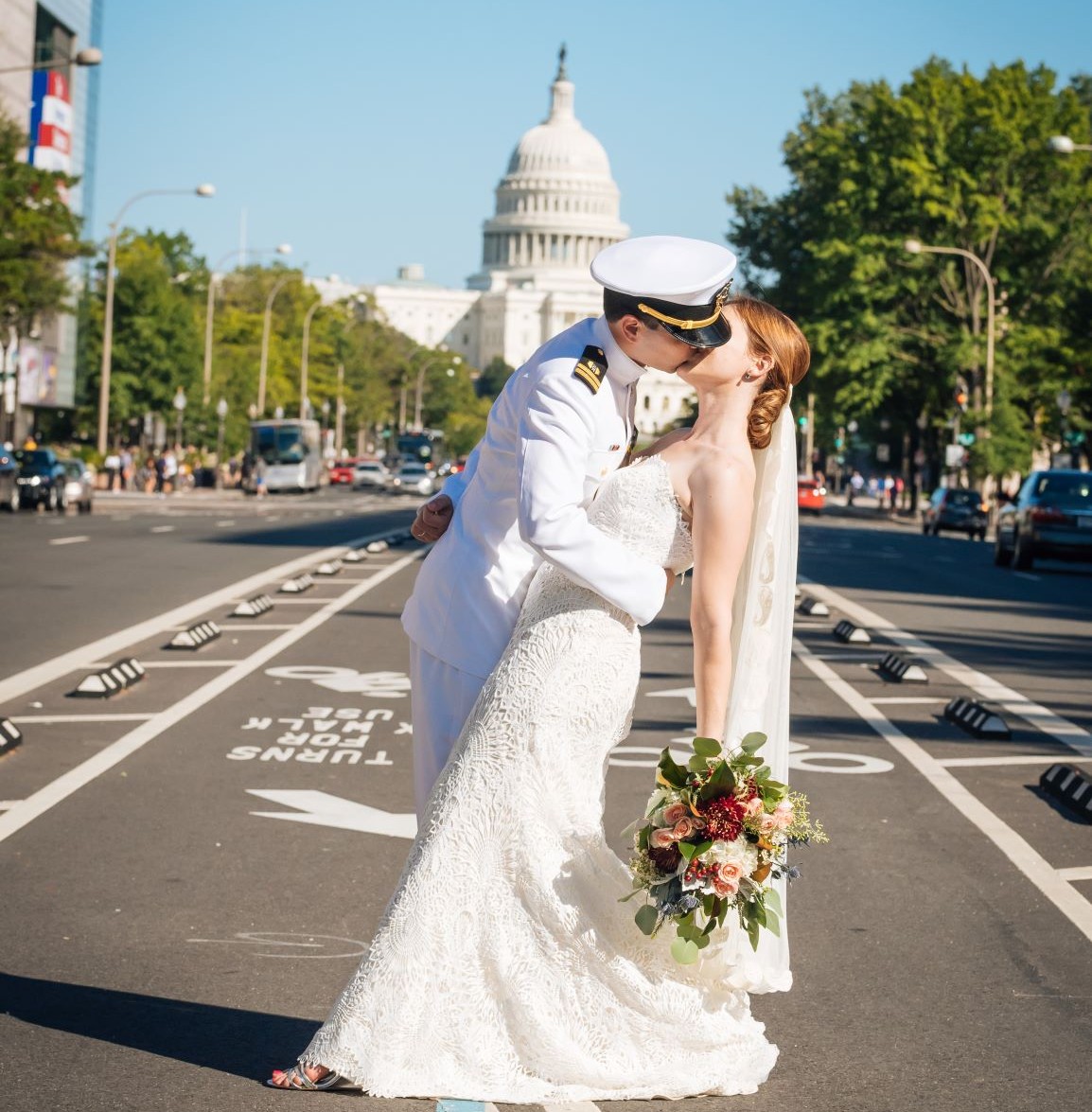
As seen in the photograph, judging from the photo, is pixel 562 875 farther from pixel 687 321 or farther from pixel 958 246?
pixel 958 246

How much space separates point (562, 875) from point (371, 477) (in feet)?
290

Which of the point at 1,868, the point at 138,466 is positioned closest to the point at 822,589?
the point at 1,868

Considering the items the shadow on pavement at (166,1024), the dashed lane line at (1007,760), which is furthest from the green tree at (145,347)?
the shadow on pavement at (166,1024)

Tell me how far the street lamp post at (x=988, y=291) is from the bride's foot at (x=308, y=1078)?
55.7 m

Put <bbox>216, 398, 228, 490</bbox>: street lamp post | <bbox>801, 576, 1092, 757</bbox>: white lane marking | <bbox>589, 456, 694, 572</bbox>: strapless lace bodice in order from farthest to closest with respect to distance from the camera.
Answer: <bbox>216, 398, 228, 490</bbox>: street lamp post
<bbox>801, 576, 1092, 757</bbox>: white lane marking
<bbox>589, 456, 694, 572</bbox>: strapless lace bodice

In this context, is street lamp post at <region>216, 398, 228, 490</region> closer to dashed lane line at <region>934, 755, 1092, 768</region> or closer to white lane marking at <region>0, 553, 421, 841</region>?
white lane marking at <region>0, 553, 421, 841</region>

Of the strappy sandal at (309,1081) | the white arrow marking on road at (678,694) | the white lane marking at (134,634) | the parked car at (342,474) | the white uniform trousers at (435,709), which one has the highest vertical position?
the white uniform trousers at (435,709)

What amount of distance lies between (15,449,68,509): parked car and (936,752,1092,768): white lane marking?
39986 mm

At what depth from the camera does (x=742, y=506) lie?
15.1 ft

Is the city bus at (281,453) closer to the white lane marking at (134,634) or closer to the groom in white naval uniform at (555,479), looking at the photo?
the white lane marking at (134,634)

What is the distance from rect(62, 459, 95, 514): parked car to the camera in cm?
4922

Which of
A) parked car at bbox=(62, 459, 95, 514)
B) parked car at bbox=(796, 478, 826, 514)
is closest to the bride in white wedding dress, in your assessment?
parked car at bbox=(62, 459, 95, 514)

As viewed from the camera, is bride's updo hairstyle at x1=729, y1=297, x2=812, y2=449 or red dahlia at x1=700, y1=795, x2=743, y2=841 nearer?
red dahlia at x1=700, y1=795, x2=743, y2=841

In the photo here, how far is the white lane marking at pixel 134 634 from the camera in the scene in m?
12.9
